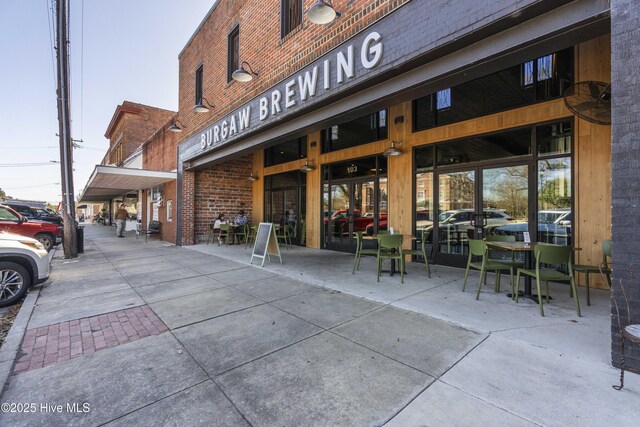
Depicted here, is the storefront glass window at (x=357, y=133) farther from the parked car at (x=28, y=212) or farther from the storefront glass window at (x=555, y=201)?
the parked car at (x=28, y=212)

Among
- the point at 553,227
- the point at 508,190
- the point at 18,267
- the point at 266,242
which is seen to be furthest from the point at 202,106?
the point at 553,227

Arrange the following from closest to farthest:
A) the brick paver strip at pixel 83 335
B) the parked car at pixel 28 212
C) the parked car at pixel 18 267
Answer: the brick paver strip at pixel 83 335 < the parked car at pixel 18 267 < the parked car at pixel 28 212

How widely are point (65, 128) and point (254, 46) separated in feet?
21.4

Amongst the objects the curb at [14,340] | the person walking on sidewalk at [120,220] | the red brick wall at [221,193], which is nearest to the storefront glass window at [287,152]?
the red brick wall at [221,193]

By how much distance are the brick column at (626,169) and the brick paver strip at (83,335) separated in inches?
173

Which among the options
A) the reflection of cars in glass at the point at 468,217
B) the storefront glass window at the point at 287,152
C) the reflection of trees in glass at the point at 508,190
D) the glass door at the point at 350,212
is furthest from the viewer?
the storefront glass window at the point at 287,152

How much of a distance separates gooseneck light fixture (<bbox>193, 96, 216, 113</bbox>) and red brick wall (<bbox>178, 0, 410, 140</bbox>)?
16 centimetres

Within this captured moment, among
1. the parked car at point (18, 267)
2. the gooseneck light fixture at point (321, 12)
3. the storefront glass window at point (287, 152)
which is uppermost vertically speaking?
the gooseneck light fixture at point (321, 12)

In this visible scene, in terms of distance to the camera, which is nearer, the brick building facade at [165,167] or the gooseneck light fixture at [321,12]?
the gooseneck light fixture at [321,12]

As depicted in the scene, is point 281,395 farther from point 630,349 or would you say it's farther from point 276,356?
point 630,349

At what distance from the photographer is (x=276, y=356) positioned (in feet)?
8.90

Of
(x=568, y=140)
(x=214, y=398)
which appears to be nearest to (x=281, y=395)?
(x=214, y=398)

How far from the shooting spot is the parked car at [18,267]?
4.46 m

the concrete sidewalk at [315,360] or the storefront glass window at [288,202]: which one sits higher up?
the storefront glass window at [288,202]
